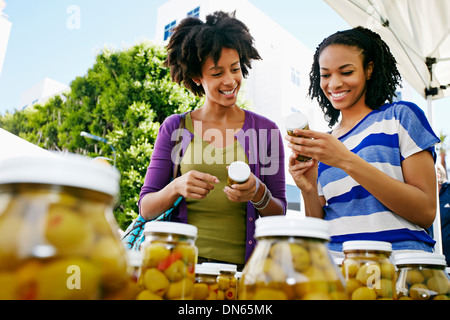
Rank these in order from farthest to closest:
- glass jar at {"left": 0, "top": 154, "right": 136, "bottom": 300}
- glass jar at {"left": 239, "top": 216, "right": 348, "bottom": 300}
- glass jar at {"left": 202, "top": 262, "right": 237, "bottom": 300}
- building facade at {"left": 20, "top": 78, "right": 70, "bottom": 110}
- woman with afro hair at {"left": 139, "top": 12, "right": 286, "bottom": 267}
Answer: building facade at {"left": 20, "top": 78, "right": 70, "bottom": 110} < woman with afro hair at {"left": 139, "top": 12, "right": 286, "bottom": 267} < glass jar at {"left": 202, "top": 262, "right": 237, "bottom": 300} < glass jar at {"left": 239, "top": 216, "right": 348, "bottom": 300} < glass jar at {"left": 0, "top": 154, "right": 136, "bottom": 300}

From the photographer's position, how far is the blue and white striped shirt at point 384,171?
3.69ft

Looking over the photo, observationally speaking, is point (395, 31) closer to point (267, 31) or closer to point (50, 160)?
point (50, 160)

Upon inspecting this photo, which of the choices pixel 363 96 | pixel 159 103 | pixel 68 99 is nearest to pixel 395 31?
pixel 363 96

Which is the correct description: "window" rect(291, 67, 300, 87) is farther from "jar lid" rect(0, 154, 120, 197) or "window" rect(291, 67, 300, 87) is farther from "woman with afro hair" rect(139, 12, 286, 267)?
"jar lid" rect(0, 154, 120, 197)

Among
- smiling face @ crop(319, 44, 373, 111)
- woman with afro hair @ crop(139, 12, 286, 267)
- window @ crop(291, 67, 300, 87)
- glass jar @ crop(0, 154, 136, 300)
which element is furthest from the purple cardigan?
window @ crop(291, 67, 300, 87)

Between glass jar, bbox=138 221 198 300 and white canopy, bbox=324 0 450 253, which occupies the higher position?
white canopy, bbox=324 0 450 253

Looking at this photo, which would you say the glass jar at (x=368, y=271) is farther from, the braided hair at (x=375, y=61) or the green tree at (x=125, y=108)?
the green tree at (x=125, y=108)

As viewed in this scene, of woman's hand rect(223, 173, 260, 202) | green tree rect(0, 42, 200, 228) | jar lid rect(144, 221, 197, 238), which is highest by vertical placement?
green tree rect(0, 42, 200, 228)

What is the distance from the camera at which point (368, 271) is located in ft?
2.00

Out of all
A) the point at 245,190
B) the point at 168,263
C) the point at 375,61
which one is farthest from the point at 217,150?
the point at 168,263

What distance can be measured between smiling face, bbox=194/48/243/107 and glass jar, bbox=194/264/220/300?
106 cm

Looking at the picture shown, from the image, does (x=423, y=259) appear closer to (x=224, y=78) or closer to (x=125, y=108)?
(x=224, y=78)

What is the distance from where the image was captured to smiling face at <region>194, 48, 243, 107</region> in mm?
1592
